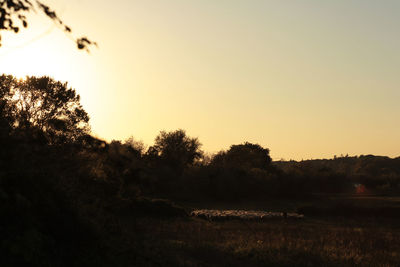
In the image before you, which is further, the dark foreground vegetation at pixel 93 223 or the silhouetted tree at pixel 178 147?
the silhouetted tree at pixel 178 147

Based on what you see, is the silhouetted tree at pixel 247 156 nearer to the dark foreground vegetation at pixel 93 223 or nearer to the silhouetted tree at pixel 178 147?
the silhouetted tree at pixel 178 147

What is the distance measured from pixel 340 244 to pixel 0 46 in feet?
69.6

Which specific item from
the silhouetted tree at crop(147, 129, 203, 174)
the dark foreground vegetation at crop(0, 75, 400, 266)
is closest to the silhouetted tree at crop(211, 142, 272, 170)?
the silhouetted tree at crop(147, 129, 203, 174)

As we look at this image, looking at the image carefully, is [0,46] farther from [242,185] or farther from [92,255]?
[242,185]

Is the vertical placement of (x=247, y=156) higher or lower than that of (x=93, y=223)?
higher

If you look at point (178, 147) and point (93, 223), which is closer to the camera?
point (93, 223)

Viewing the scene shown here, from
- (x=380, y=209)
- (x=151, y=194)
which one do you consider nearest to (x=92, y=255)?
(x=380, y=209)

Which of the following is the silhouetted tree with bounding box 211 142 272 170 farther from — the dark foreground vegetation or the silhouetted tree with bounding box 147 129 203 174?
the dark foreground vegetation

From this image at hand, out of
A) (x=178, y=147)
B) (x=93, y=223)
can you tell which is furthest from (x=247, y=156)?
(x=93, y=223)

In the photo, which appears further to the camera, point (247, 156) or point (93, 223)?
point (247, 156)

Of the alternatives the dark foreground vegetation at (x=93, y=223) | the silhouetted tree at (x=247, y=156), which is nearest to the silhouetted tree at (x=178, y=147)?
the silhouetted tree at (x=247, y=156)

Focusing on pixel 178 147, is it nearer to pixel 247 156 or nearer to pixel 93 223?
pixel 247 156

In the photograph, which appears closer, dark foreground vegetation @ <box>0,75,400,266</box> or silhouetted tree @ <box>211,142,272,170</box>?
dark foreground vegetation @ <box>0,75,400,266</box>

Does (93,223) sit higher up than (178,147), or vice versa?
(178,147)
